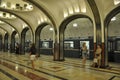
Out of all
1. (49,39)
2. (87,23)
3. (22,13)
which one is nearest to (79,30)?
(87,23)

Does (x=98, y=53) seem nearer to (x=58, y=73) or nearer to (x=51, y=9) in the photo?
(x=58, y=73)

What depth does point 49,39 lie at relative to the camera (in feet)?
67.9

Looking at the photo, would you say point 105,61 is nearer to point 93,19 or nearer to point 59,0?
point 93,19

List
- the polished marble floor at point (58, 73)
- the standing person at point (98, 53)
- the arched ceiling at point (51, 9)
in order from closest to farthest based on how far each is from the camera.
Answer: the polished marble floor at point (58, 73), the standing person at point (98, 53), the arched ceiling at point (51, 9)

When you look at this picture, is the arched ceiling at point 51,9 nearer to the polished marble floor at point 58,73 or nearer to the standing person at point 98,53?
the standing person at point 98,53

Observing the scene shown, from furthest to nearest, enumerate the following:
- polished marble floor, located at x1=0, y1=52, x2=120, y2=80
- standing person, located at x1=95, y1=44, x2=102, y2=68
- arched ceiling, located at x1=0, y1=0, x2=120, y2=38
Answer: arched ceiling, located at x1=0, y1=0, x2=120, y2=38 < standing person, located at x1=95, y1=44, x2=102, y2=68 < polished marble floor, located at x1=0, y1=52, x2=120, y2=80

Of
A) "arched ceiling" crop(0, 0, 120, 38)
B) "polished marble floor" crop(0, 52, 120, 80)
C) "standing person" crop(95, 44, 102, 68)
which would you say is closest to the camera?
"polished marble floor" crop(0, 52, 120, 80)

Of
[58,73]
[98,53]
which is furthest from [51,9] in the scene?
[58,73]

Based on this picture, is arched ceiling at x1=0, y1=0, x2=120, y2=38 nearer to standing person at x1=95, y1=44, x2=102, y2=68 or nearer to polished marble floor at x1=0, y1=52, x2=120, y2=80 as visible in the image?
standing person at x1=95, y1=44, x2=102, y2=68

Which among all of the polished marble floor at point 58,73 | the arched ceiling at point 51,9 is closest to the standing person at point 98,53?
the polished marble floor at point 58,73

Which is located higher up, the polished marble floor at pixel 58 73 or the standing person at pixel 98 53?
the standing person at pixel 98 53

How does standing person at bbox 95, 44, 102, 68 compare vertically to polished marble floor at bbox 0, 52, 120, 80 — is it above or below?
above

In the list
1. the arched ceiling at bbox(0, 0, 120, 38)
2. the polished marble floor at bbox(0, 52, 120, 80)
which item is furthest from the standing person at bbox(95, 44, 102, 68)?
the arched ceiling at bbox(0, 0, 120, 38)

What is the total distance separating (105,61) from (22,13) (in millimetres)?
9565
